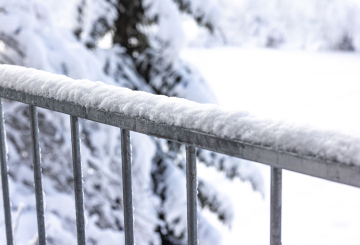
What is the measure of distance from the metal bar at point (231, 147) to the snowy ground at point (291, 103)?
9cm

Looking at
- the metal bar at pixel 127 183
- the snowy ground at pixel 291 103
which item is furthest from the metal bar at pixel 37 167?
the snowy ground at pixel 291 103

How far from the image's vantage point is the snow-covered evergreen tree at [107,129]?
10.4ft

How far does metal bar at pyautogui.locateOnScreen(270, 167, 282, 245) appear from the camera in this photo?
0.85m

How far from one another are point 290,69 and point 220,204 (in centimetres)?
1623

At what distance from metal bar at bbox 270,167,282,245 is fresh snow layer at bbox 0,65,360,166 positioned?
7cm

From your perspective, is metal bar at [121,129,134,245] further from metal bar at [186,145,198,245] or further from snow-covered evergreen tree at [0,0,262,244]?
snow-covered evergreen tree at [0,0,262,244]

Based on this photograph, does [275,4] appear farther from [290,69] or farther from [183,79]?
[183,79]

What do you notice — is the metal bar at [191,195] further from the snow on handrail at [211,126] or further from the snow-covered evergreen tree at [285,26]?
the snow-covered evergreen tree at [285,26]

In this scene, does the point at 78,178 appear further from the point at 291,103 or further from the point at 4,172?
the point at 291,103

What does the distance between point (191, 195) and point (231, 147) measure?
19cm

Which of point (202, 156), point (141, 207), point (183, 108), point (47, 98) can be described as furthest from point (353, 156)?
point (202, 156)

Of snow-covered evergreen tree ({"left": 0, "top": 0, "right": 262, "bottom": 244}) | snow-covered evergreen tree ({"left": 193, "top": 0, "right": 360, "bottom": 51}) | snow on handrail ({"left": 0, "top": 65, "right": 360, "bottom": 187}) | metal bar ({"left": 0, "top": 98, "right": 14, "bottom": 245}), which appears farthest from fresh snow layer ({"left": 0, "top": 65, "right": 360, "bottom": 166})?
snow-covered evergreen tree ({"left": 193, "top": 0, "right": 360, "bottom": 51})

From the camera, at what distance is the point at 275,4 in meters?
26.7

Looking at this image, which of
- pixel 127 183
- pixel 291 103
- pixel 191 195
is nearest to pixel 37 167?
pixel 127 183
